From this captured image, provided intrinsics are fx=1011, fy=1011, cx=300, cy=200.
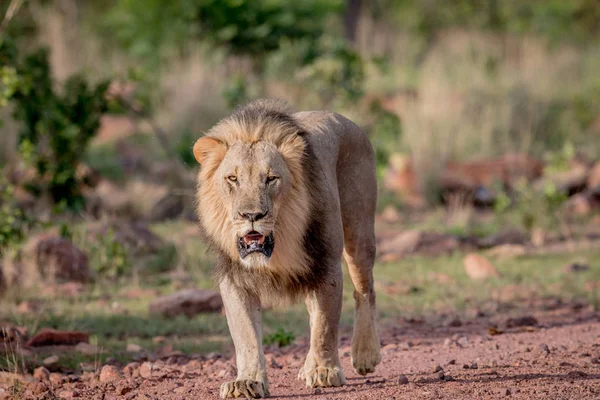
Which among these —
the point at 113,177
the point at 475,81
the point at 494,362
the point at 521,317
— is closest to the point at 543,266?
the point at 521,317

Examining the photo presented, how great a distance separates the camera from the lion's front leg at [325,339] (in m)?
4.71

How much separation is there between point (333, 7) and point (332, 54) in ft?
19.1

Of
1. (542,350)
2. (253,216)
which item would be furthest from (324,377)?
(542,350)

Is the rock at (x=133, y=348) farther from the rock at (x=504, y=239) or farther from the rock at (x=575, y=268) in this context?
the rock at (x=504, y=239)

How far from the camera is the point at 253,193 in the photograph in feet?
14.3

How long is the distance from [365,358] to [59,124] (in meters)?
6.58

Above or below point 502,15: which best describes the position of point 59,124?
below

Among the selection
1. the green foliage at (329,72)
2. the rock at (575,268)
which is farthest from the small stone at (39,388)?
the green foliage at (329,72)

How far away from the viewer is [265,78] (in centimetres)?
1577

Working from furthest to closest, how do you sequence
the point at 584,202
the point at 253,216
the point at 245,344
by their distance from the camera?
the point at 584,202 < the point at 245,344 < the point at 253,216

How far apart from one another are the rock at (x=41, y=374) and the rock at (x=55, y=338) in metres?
0.75

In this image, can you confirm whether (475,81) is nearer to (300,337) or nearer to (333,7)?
(333,7)

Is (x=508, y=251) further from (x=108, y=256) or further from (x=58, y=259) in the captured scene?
(x=58, y=259)

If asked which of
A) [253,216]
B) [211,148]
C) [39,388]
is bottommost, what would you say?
[39,388]
